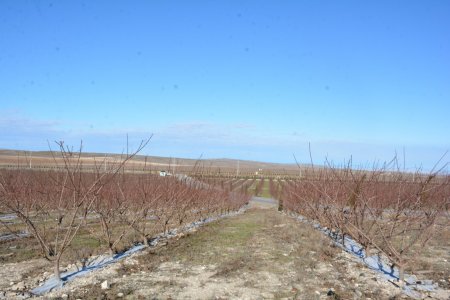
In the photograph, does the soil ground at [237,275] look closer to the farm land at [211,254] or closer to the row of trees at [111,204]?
the farm land at [211,254]

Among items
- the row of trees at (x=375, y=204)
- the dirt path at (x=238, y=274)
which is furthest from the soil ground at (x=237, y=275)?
the row of trees at (x=375, y=204)

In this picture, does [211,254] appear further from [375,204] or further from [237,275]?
[375,204]

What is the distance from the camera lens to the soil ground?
19.3ft

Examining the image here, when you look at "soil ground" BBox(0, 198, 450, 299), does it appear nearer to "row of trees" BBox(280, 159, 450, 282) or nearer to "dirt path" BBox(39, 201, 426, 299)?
"dirt path" BBox(39, 201, 426, 299)

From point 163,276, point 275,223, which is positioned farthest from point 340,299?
point 275,223

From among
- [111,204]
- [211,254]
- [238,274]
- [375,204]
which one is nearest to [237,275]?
[238,274]

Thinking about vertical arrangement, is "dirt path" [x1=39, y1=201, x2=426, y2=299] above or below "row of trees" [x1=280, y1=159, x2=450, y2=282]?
below

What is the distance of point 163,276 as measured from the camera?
682cm

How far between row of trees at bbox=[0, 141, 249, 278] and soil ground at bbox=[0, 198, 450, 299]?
77 cm

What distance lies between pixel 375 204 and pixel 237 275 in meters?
6.53

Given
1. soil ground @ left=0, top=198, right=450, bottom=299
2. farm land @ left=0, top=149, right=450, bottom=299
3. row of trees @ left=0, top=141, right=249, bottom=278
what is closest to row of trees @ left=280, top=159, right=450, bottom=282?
farm land @ left=0, top=149, right=450, bottom=299

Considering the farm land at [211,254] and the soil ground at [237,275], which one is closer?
the soil ground at [237,275]

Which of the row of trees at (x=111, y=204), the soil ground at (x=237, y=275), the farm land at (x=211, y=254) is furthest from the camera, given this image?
the row of trees at (x=111, y=204)

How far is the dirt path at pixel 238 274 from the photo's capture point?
5.90 meters
